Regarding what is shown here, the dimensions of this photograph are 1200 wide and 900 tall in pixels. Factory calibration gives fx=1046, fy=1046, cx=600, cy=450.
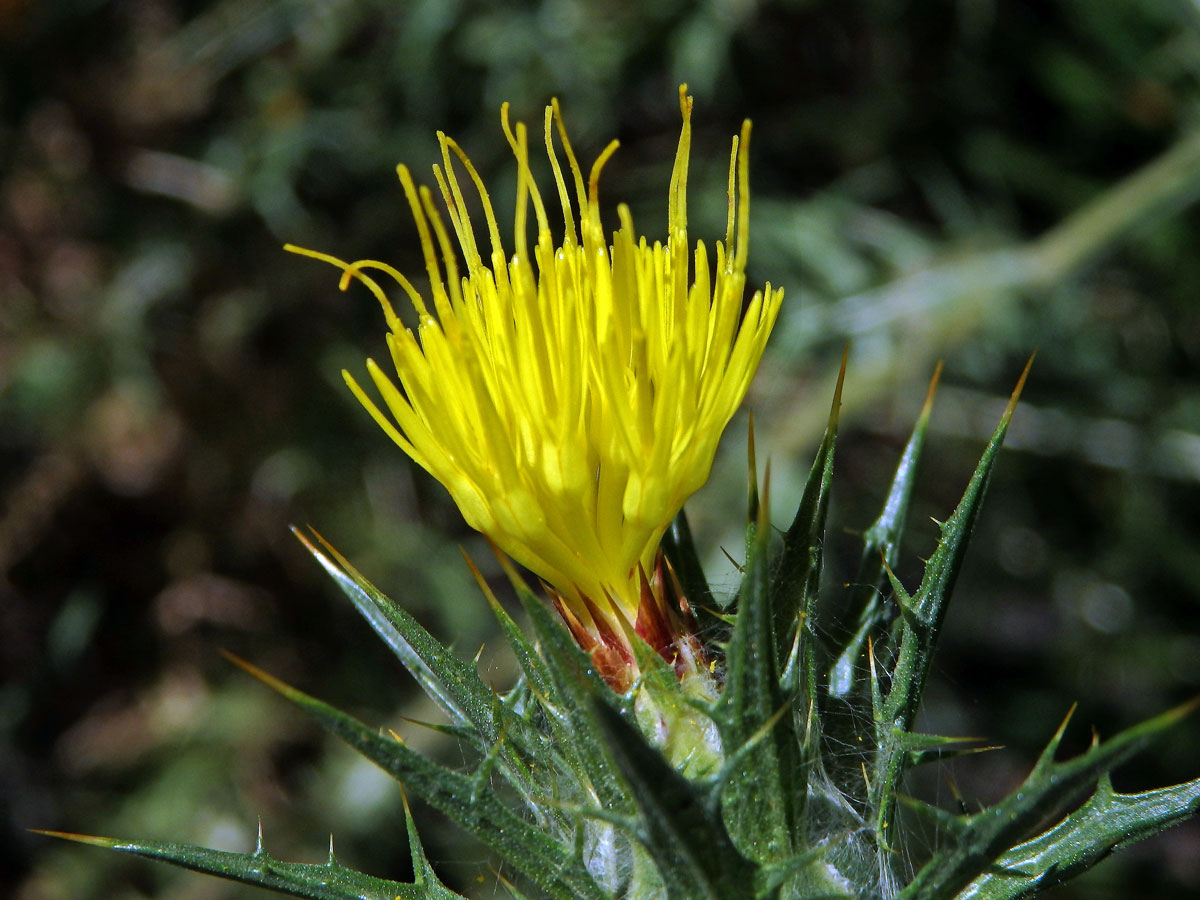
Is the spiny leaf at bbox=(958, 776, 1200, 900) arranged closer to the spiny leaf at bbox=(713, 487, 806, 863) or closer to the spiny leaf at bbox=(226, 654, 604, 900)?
the spiny leaf at bbox=(713, 487, 806, 863)

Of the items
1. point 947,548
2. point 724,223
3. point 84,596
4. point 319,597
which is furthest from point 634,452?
point 84,596

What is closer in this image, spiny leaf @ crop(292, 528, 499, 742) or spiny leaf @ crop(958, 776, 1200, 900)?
spiny leaf @ crop(958, 776, 1200, 900)

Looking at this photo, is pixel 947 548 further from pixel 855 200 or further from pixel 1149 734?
pixel 855 200

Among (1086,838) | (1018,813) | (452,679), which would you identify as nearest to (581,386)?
(452,679)

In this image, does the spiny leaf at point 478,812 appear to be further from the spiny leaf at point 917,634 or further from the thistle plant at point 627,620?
the spiny leaf at point 917,634

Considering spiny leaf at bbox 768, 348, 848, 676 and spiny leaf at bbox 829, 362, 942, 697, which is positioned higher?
spiny leaf at bbox 768, 348, 848, 676

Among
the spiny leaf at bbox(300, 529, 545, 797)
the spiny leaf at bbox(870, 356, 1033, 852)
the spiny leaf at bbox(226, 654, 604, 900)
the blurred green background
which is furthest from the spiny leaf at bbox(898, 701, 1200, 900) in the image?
the blurred green background

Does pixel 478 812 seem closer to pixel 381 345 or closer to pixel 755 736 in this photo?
pixel 755 736

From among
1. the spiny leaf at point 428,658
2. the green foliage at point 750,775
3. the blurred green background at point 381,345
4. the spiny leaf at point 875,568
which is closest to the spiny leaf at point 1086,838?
the green foliage at point 750,775
